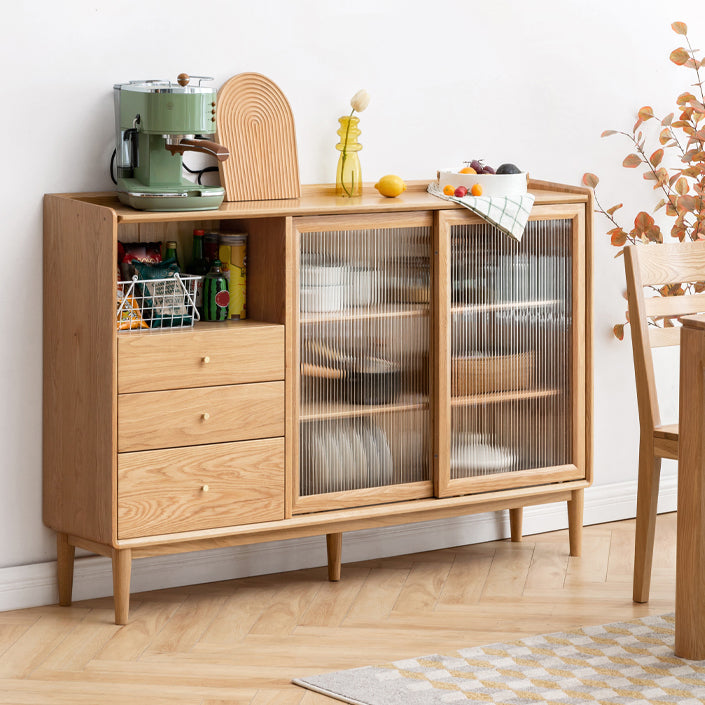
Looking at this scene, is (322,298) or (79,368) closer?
(79,368)

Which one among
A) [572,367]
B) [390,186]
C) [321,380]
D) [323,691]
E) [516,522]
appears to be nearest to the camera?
[323,691]

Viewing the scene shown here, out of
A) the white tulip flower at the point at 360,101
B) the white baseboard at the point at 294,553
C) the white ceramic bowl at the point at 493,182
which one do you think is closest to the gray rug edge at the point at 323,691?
the white baseboard at the point at 294,553

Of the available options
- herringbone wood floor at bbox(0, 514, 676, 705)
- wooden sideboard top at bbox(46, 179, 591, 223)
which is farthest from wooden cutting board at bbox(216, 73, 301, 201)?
herringbone wood floor at bbox(0, 514, 676, 705)

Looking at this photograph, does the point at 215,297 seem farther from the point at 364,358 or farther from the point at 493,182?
the point at 493,182

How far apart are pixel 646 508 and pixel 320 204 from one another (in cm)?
114

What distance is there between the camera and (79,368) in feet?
10.0

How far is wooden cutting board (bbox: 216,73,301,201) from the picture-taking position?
10.7 ft

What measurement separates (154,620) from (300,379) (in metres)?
0.71

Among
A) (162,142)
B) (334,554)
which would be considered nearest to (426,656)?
(334,554)

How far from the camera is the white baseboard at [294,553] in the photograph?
10.6 ft

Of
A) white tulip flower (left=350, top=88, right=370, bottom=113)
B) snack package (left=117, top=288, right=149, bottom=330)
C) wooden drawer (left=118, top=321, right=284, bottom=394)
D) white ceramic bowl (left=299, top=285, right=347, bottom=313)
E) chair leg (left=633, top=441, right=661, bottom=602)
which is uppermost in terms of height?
white tulip flower (left=350, top=88, right=370, bottom=113)

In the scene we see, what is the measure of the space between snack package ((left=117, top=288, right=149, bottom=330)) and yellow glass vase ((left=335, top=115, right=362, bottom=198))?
0.70m

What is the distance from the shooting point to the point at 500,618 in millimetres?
3172

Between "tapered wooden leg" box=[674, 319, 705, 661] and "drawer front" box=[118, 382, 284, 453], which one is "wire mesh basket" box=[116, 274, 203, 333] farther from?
"tapered wooden leg" box=[674, 319, 705, 661]
